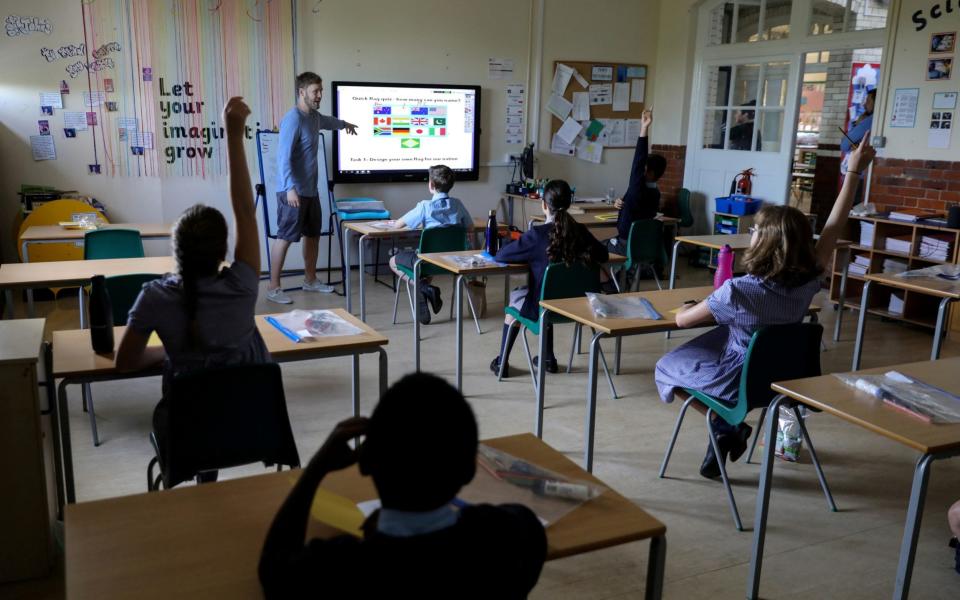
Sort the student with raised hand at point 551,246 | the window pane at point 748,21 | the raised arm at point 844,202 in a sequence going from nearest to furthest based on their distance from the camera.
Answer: the raised arm at point 844,202 → the student with raised hand at point 551,246 → the window pane at point 748,21

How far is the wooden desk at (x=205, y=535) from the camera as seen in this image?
1.28 meters

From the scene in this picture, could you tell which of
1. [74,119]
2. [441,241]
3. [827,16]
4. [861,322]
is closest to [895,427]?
[861,322]

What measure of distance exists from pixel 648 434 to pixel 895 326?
3.24 metres

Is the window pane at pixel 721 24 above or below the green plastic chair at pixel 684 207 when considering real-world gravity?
above

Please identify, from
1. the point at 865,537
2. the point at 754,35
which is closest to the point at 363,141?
the point at 754,35

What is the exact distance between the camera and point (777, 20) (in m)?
7.31

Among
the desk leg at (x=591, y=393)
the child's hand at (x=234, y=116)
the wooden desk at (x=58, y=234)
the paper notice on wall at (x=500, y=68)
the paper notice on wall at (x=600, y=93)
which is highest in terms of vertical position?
the paper notice on wall at (x=500, y=68)

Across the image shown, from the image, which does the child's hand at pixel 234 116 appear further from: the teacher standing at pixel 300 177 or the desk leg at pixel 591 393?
the teacher standing at pixel 300 177

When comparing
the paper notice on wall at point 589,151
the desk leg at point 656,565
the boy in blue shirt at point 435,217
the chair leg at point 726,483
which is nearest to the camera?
the desk leg at point 656,565

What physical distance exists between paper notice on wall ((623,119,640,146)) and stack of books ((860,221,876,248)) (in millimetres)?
2920

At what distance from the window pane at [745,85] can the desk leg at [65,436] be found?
22.8 ft

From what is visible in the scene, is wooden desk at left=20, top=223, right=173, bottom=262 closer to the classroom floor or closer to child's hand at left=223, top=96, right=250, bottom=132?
the classroom floor

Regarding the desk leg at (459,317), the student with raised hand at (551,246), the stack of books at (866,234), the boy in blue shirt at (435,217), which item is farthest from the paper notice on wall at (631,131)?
the desk leg at (459,317)

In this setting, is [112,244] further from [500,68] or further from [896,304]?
[896,304]
